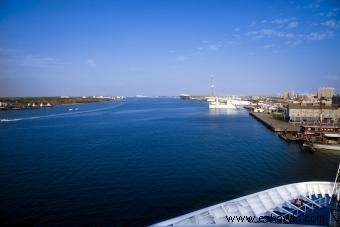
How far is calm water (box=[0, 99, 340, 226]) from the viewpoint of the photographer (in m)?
7.12

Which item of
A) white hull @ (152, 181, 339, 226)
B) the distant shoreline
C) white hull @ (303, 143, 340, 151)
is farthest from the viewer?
the distant shoreline

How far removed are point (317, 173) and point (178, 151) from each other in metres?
5.95

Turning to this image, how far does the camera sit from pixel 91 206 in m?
7.32

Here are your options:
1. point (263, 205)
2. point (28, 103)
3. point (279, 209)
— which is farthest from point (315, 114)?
point (28, 103)

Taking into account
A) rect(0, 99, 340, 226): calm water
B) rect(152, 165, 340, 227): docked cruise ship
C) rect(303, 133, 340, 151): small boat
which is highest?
rect(152, 165, 340, 227): docked cruise ship

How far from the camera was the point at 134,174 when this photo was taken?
33.2 ft

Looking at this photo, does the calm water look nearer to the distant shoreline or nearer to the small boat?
the small boat

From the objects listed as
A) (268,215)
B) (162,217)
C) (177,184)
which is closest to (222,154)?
(177,184)

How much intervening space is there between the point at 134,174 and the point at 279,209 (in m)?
6.14

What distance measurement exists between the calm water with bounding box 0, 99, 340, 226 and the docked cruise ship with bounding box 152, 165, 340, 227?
2598 mm

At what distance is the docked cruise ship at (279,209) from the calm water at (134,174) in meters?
2.60

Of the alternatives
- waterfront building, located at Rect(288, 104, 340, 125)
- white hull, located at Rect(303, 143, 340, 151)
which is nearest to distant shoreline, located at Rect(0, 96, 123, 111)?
waterfront building, located at Rect(288, 104, 340, 125)

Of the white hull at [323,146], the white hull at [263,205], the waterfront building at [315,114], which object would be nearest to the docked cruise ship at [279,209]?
the white hull at [263,205]

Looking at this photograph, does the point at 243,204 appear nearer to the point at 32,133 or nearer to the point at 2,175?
the point at 2,175
